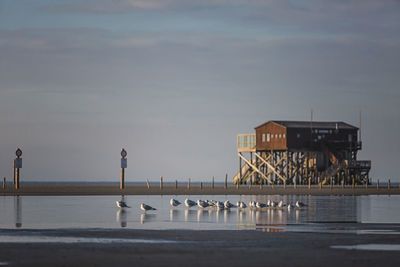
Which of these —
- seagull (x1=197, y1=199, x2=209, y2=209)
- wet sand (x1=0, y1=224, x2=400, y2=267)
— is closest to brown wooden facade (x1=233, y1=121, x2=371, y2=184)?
seagull (x1=197, y1=199, x2=209, y2=209)

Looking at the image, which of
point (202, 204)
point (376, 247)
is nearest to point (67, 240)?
point (376, 247)

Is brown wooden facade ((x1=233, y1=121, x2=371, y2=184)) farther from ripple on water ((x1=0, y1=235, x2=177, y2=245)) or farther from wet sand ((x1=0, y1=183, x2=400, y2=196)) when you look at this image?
ripple on water ((x1=0, y1=235, x2=177, y2=245))

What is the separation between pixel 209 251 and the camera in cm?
1944

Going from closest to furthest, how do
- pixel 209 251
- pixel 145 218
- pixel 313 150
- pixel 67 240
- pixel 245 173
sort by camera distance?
pixel 209 251 → pixel 67 240 → pixel 145 218 → pixel 313 150 → pixel 245 173

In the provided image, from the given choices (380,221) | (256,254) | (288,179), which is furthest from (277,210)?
(288,179)

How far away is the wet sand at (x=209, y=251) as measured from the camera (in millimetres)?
17359

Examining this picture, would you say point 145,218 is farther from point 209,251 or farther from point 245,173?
point 245,173

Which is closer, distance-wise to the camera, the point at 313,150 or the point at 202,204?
the point at 202,204

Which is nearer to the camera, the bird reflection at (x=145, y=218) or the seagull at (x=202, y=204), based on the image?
the bird reflection at (x=145, y=218)

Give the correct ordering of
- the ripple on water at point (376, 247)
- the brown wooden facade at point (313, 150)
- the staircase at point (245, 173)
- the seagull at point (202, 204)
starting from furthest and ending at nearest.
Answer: the staircase at point (245, 173) → the brown wooden facade at point (313, 150) → the seagull at point (202, 204) → the ripple on water at point (376, 247)

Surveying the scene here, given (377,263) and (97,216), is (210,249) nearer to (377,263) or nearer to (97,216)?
(377,263)

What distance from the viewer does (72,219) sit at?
104 ft

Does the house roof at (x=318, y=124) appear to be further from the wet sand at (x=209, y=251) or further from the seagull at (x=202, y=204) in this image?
the wet sand at (x=209, y=251)

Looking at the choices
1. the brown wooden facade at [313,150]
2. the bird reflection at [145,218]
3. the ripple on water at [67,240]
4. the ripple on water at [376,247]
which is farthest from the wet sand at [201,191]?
the ripple on water at [376,247]
